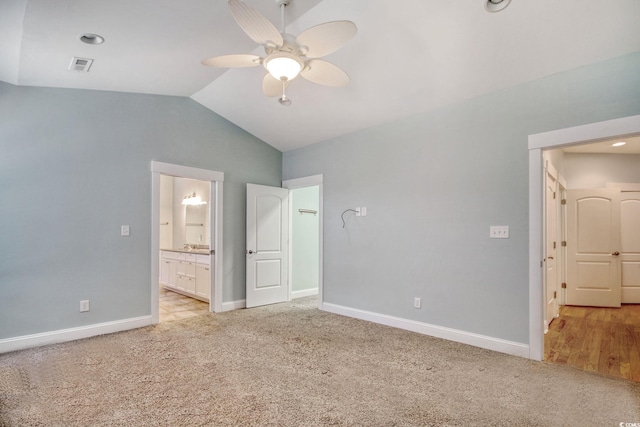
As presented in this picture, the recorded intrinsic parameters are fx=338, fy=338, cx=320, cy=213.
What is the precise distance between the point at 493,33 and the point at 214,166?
12.3 ft

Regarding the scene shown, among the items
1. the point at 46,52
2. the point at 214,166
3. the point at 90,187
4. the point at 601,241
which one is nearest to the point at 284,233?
the point at 214,166

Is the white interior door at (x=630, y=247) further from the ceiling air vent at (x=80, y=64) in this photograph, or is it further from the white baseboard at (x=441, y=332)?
the ceiling air vent at (x=80, y=64)

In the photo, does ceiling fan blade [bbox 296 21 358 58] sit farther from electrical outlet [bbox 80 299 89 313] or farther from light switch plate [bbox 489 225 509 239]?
electrical outlet [bbox 80 299 89 313]

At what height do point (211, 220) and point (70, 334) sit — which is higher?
point (211, 220)

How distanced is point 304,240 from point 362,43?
3687 millimetres

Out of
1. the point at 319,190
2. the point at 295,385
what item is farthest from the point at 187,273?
the point at 295,385

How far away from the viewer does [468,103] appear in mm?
3582

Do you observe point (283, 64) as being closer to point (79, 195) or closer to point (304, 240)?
point (79, 195)

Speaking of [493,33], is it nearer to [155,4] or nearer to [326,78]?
[326,78]

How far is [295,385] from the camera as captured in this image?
103 inches

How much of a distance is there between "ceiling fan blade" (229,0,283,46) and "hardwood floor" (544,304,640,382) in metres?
3.59

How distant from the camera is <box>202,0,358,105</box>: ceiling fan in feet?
6.35

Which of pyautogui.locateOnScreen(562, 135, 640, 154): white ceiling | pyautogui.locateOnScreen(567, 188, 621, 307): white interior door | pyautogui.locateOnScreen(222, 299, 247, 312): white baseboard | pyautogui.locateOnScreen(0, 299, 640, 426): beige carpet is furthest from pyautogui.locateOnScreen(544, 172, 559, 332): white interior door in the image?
pyautogui.locateOnScreen(222, 299, 247, 312): white baseboard

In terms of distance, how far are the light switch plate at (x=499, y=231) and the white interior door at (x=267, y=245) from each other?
3.23m
